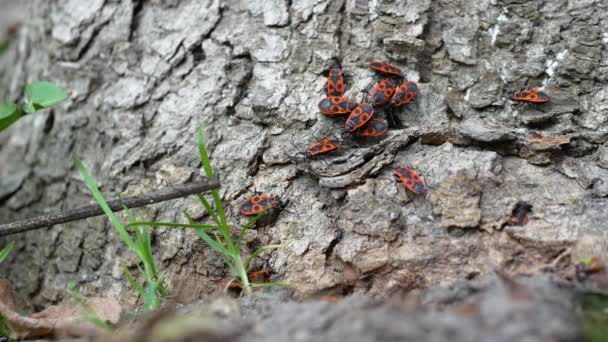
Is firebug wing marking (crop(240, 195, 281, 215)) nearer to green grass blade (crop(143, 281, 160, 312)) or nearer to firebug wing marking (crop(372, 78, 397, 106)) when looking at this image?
green grass blade (crop(143, 281, 160, 312))

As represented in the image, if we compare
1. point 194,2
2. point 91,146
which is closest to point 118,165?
point 91,146

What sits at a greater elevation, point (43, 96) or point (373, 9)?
point (373, 9)

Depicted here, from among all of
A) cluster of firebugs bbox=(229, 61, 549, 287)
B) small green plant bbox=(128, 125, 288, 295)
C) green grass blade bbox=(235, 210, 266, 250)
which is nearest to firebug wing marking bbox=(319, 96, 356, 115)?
cluster of firebugs bbox=(229, 61, 549, 287)

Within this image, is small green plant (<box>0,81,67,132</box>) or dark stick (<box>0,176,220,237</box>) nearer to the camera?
dark stick (<box>0,176,220,237</box>)

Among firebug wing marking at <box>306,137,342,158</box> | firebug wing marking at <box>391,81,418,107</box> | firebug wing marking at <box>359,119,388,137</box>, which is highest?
firebug wing marking at <box>391,81,418,107</box>

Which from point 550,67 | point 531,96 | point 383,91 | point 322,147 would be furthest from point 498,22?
point 322,147

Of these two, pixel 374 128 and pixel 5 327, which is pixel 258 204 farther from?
pixel 5 327

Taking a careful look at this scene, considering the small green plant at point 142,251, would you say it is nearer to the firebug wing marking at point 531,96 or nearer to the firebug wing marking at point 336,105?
the firebug wing marking at point 336,105

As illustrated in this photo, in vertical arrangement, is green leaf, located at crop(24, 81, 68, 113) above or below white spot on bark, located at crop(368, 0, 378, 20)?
below
